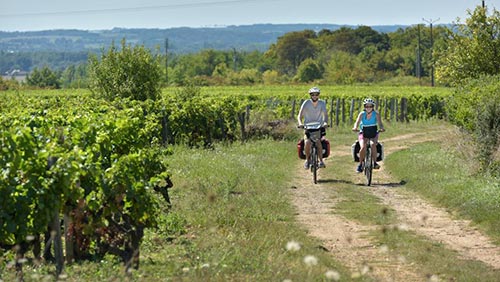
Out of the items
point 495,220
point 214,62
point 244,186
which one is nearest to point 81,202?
point 495,220

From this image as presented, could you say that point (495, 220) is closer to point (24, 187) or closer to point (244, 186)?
point (244, 186)

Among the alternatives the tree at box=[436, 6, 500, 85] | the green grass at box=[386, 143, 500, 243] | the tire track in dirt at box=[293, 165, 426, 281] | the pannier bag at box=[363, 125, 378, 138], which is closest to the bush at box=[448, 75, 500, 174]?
the green grass at box=[386, 143, 500, 243]

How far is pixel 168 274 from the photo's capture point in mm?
9422

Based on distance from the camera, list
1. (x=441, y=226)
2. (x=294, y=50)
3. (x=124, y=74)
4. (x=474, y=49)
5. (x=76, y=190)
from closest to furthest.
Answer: (x=76, y=190)
(x=441, y=226)
(x=124, y=74)
(x=474, y=49)
(x=294, y=50)

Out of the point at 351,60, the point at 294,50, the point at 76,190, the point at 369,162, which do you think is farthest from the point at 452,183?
the point at 294,50

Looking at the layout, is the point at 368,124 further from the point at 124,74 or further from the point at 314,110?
the point at 124,74

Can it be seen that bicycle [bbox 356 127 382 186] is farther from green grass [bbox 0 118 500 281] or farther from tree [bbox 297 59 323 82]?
tree [bbox 297 59 323 82]

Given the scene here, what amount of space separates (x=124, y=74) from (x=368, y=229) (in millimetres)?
19214

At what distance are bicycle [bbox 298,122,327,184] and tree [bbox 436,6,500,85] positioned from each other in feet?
53.5

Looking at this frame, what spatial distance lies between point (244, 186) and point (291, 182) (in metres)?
2.32

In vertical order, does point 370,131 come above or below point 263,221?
above

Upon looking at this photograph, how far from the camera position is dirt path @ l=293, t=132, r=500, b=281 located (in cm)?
1137

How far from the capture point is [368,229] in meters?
13.9

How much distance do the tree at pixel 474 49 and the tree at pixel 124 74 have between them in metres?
11.0
